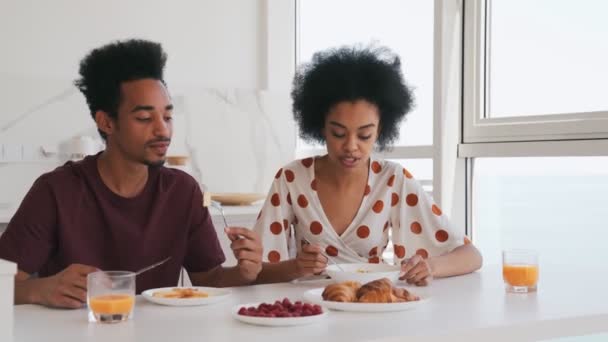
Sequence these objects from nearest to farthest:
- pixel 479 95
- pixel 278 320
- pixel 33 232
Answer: pixel 278 320 → pixel 33 232 → pixel 479 95

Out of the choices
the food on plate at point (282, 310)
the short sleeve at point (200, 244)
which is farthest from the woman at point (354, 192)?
the food on plate at point (282, 310)

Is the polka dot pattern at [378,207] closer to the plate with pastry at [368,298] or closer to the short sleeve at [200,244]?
the short sleeve at [200,244]

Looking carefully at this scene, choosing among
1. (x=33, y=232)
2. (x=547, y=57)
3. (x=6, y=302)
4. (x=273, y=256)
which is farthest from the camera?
(x=547, y=57)

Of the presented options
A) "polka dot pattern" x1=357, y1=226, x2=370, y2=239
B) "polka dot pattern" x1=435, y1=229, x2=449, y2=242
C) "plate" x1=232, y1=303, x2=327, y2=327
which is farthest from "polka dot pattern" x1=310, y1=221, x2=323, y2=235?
"plate" x1=232, y1=303, x2=327, y2=327

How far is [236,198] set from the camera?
12.5 feet

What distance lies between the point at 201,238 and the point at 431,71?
1692mm

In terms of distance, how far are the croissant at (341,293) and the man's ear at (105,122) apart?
0.80 metres

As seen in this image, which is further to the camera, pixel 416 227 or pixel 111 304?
pixel 416 227

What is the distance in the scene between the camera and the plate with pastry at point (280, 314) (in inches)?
55.3

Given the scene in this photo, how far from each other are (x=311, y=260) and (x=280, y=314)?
49cm

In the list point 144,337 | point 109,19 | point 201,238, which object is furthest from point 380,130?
point 109,19

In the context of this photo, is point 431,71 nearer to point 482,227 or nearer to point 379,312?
point 482,227

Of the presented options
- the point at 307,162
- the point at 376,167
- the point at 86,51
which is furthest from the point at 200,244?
the point at 86,51

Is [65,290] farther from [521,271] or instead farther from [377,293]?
[521,271]
